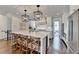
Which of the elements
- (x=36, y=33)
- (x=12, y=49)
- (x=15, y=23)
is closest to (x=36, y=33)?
(x=36, y=33)

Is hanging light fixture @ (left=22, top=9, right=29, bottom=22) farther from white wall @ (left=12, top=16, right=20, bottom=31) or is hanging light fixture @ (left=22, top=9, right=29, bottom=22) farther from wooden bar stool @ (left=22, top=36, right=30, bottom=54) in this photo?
wooden bar stool @ (left=22, top=36, right=30, bottom=54)

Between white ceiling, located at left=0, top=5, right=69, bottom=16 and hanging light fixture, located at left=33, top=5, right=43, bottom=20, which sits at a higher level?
white ceiling, located at left=0, top=5, right=69, bottom=16

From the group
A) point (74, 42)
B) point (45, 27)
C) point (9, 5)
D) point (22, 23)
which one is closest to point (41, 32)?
point (45, 27)

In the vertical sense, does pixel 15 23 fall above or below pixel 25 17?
below

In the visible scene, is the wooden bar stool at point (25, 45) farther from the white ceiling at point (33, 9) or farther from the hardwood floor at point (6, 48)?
the white ceiling at point (33, 9)

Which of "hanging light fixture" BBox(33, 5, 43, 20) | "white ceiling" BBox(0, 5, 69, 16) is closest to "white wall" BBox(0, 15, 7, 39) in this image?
"white ceiling" BBox(0, 5, 69, 16)

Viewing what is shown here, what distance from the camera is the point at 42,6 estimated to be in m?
2.05

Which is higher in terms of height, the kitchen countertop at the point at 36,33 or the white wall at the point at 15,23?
the white wall at the point at 15,23

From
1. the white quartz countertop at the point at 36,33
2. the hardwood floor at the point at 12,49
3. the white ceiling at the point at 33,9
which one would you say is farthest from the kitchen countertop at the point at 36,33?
the white ceiling at the point at 33,9

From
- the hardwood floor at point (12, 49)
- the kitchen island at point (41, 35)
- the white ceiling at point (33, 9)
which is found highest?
the white ceiling at point (33, 9)

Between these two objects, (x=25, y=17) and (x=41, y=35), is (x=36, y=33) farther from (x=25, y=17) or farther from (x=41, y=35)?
(x=25, y=17)

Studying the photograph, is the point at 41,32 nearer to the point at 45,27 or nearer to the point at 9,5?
the point at 45,27

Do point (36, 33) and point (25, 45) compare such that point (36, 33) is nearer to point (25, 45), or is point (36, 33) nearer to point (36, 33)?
point (36, 33)

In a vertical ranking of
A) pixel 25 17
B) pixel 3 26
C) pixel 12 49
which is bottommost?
pixel 12 49
